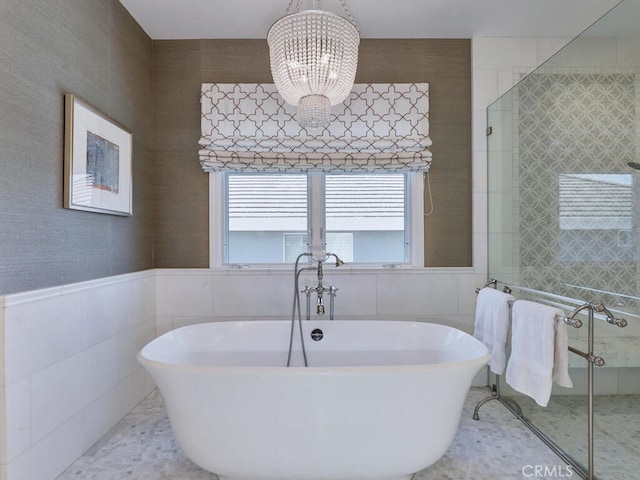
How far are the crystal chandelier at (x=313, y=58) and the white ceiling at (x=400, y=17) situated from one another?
2.60ft

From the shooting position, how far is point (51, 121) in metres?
1.56

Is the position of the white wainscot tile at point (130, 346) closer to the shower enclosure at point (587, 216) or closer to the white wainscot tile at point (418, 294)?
the white wainscot tile at point (418, 294)

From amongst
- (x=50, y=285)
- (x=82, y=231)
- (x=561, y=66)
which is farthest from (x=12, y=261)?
(x=561, y=66)

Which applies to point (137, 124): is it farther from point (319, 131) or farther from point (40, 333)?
point (40, 333)

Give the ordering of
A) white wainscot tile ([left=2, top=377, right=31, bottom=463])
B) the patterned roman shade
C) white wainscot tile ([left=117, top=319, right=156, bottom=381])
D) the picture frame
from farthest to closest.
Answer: the patterned roman shade, white wainscot tile ([left=117, top=319, right=156, bottom=381]), the picture frame, white wainscot tile ([left=2, top=377, right=31, bottom=463])

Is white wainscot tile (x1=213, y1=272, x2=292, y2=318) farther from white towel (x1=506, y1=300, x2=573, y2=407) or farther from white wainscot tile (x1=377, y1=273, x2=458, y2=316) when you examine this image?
white towel (x1=506, y1=300, x2=573, y2=407)

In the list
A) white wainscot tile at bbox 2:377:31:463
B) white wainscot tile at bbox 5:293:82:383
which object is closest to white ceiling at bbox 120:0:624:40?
white wainscot tile at bbox 5:293:82:383

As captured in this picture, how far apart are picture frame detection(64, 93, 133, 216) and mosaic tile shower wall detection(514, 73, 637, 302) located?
8.02ft

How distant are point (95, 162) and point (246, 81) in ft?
3.90

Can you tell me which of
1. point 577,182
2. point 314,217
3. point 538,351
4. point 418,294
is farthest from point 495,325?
point 314,217

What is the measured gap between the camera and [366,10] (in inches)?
86.0

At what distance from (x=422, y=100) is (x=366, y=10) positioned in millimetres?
680

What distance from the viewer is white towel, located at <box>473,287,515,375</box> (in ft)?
6.21

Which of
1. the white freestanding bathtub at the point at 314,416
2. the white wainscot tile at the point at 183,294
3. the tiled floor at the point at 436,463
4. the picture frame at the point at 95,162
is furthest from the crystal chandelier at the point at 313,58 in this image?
the tiled floor at the point at 436,463
